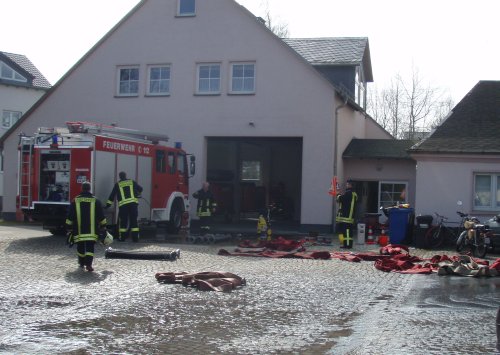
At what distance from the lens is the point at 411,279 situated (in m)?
13.2

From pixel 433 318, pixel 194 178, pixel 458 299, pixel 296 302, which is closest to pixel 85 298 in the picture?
pixel 296 302

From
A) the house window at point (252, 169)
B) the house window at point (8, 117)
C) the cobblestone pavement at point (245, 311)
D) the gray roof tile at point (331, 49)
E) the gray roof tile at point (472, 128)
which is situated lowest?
the cobblestone pavement at point (245, 311)

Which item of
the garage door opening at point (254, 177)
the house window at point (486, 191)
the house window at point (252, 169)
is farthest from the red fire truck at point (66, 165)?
the house window at point (252, 169)

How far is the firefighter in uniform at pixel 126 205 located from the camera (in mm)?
18500

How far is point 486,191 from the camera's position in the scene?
22141mm

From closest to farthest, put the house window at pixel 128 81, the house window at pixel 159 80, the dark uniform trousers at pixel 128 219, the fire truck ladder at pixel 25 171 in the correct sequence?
the dark uniform trousers at pixel 128 219
the fire truck ladder at pixel 25 171
the house window at pixel 159 80
the house window at pixel 128 81

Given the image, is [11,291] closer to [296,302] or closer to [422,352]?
[296,302]

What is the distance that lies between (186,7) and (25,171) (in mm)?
10951

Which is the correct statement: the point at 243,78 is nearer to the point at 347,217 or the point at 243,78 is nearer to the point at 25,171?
the point at 347,217

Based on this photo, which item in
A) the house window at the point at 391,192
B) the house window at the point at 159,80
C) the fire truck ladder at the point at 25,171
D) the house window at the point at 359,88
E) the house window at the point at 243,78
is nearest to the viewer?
the fire truck ladder at the point at 25,171

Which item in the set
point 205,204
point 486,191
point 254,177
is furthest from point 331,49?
point 486,191

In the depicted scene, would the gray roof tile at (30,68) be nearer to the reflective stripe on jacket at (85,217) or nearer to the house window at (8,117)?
the house window at (8,117)

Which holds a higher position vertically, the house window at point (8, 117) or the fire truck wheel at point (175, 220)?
the house window at point (8, 117)

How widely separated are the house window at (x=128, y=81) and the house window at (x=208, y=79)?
2.59 meters
